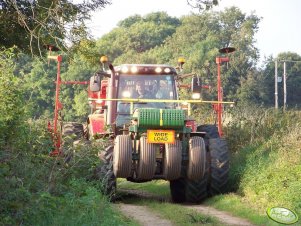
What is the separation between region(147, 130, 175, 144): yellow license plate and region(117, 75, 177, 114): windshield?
1294mm

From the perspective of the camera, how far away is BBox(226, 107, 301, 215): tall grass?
11.6 metres

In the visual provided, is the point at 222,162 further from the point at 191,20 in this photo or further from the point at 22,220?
the point at 191,20

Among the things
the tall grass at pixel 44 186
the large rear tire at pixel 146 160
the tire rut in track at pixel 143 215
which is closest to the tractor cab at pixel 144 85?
the large rear tire at pixel 146 160

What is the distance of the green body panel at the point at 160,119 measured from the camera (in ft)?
39.7

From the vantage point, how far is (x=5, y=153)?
7680 mm

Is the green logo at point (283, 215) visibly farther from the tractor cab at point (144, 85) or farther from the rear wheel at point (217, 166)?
the tractor cab at point (144, 85)

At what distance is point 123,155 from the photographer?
11.9m

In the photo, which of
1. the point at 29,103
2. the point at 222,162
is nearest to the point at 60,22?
the point at 29,103

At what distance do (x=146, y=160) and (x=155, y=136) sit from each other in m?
0.51

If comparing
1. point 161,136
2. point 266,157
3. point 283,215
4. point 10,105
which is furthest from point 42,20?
point 266,157

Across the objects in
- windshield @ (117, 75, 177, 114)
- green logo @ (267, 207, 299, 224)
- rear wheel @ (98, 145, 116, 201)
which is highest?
windshield @ (117, 75, 177, 114)

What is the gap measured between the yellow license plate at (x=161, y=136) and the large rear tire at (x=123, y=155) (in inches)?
15.4

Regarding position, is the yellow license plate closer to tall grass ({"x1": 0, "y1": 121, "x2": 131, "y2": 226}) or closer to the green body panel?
the green body panel

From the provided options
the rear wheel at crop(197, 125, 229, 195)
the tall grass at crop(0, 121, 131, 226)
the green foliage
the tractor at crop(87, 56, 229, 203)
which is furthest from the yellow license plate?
the green foliage
